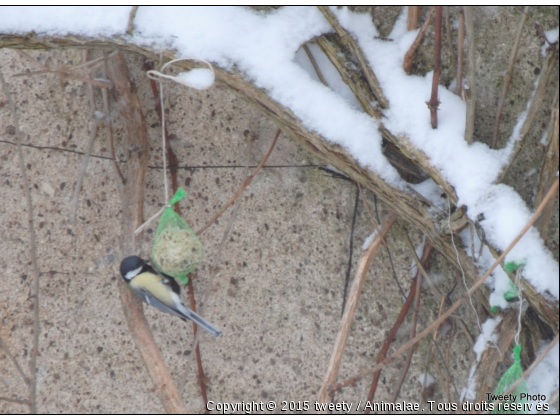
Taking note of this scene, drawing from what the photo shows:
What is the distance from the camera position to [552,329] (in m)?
1.46

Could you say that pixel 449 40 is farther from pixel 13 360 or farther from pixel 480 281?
pixel 13 360

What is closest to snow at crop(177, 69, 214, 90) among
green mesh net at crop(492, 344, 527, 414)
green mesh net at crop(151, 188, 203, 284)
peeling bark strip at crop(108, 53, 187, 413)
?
green mesh net at crop(151, 188, 203, 284)

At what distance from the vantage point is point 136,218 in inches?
72.2

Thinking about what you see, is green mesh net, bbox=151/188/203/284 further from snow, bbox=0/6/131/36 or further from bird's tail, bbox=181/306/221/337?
snow, bbox=0/6/131/36

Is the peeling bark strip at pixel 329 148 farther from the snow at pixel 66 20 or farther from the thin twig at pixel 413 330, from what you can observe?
the thin twig at pixel 413 330

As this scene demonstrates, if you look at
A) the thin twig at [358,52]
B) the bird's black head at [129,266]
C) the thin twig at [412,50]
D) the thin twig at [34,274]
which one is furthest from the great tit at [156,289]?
the thin twig at [412,50]

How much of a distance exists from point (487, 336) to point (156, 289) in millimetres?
975

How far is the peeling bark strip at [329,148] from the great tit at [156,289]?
22.9 inches

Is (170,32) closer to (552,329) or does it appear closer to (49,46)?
(49,46)

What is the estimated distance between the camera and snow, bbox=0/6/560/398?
5.07 feet

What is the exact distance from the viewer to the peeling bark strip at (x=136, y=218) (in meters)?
1.70

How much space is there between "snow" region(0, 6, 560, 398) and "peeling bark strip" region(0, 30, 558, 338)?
2 cm

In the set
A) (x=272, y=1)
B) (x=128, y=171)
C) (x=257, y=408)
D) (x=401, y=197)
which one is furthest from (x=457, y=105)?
(x=257, y=408)

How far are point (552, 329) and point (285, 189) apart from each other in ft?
3.08
